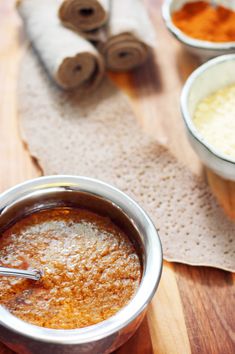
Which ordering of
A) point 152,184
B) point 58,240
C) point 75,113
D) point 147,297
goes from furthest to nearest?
point 75,113
point 152,184
point 58,240
point 147,297

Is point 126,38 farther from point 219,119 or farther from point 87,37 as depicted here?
point 219,119

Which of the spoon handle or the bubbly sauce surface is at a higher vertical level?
the spoon handle

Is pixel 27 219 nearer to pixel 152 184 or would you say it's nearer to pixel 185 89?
pixel 152 184

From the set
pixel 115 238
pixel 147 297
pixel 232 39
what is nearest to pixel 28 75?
pixel 232 39

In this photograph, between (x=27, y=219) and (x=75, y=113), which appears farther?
(x=75, y=113)

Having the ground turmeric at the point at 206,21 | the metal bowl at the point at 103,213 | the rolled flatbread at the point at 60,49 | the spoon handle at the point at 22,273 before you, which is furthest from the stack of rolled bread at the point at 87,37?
the spoon handle at the point at 22,273

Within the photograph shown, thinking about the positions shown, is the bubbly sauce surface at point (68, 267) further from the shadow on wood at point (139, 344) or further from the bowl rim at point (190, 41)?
the bowl rim at point (190, 41)

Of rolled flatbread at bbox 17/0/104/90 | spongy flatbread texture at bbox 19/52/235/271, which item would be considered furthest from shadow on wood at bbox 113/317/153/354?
rolled flatbread at bbox 17/0/104/90

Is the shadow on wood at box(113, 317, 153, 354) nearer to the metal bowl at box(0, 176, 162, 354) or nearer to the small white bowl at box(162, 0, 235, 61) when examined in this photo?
the metal bowl at box(0, 176, 162, 354)
